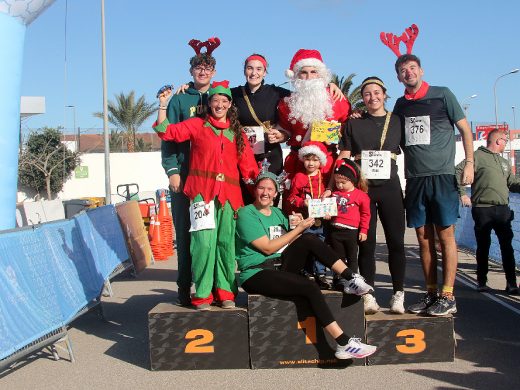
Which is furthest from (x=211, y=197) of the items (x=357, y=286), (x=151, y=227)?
(x=151, y=227)

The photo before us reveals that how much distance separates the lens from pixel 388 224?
5758mm

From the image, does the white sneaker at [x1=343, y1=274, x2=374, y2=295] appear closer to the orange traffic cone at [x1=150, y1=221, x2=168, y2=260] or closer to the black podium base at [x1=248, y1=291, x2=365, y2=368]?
the black podium base at [x1=248, y1=291, x2=365, y2=368]

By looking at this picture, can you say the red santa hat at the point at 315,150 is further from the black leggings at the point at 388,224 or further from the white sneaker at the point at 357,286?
the white sneaker at the point at 357,286

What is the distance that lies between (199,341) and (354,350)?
122cm

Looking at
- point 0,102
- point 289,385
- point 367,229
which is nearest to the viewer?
point 289,385

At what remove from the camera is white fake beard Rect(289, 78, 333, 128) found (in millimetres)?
5742

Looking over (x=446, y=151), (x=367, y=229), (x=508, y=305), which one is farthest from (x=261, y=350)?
(x=508, y=305)

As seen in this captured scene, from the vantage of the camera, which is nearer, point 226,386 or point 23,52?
point 226,386

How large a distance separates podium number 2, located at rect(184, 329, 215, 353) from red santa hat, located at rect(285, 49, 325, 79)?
2.36m

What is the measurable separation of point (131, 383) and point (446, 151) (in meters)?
3.13

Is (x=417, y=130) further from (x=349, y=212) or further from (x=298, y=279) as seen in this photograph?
(x=298, y=279)

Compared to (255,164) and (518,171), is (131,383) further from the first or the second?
(518,171)

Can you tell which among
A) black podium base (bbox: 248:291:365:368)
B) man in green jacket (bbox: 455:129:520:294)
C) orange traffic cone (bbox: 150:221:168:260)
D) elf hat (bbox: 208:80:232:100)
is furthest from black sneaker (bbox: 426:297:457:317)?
orange traffic cone (bbox: 150:221:168:260)

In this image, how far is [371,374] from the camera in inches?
198
